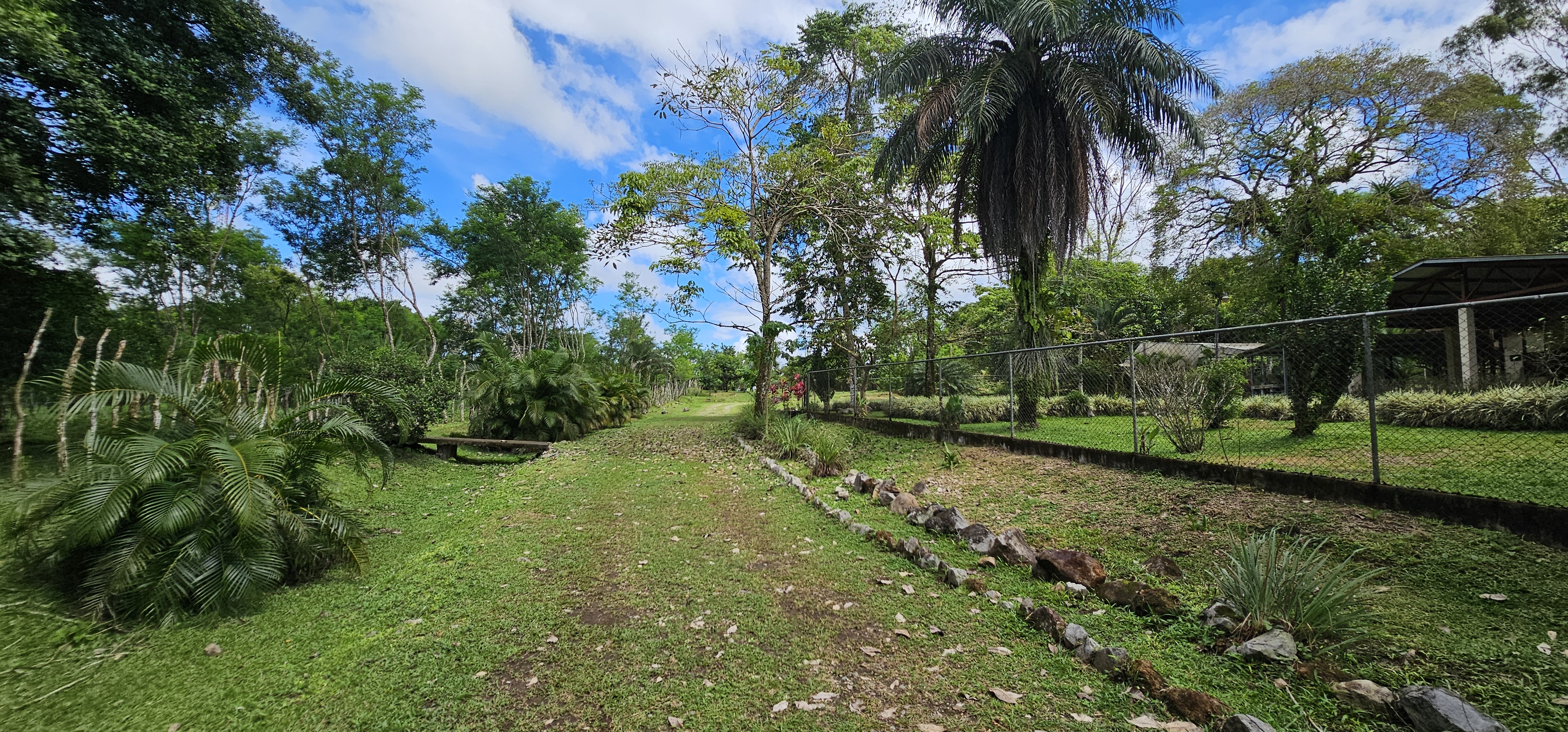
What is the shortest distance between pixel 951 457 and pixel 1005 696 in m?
5.54

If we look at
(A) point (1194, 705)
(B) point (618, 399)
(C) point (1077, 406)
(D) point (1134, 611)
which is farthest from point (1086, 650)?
(B) point (618, 399)

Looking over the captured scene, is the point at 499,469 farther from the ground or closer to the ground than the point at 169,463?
closer to the ground

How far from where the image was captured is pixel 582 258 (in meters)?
27.9

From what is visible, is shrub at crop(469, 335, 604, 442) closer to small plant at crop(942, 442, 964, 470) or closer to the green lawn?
small plant at crop(942, 442, 964, 470)

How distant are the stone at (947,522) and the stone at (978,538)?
0.31 feet

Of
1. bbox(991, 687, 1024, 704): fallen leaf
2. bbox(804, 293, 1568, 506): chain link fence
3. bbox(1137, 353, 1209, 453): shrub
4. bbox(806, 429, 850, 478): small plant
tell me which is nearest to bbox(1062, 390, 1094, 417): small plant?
bbox(804, 293, 1568, 506): chain link fence

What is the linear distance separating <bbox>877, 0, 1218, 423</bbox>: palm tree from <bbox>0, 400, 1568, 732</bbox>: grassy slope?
20.8 ft

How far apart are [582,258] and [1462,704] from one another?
29.5 m

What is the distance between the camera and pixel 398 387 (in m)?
10.5

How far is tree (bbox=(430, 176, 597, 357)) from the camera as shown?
25141mm

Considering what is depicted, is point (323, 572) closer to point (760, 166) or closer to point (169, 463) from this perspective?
point (169, 463)

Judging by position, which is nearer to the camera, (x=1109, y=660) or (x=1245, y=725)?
(x=1245, y=725)

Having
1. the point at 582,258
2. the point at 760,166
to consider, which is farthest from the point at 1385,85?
the point at 582,258

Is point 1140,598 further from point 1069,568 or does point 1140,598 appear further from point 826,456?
point 826,456
